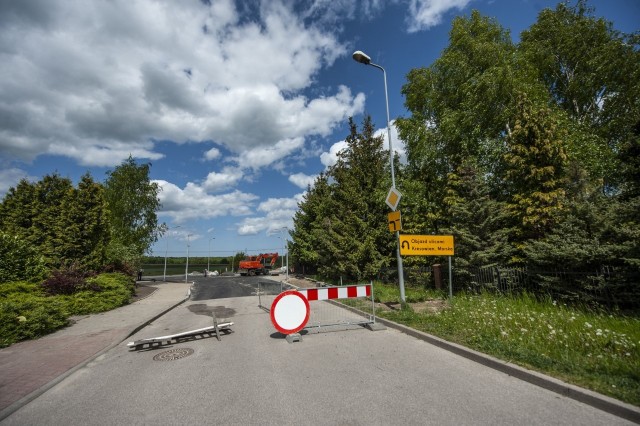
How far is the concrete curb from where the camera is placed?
3.37 meters

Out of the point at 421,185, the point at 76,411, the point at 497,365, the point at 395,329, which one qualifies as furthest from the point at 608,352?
the point at 421,185

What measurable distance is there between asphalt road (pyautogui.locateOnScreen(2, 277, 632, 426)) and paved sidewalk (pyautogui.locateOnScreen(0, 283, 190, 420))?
0.27 metres

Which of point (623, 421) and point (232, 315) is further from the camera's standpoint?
point (232, 315)

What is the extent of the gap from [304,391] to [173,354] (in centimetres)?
389

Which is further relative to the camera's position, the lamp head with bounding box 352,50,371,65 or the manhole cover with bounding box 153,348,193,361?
the lamp head with bounding box 352,50,371,65

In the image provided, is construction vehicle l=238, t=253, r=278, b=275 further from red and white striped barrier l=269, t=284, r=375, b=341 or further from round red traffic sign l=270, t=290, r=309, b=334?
round red traffic sign l=270, t=290, r=309, b=334

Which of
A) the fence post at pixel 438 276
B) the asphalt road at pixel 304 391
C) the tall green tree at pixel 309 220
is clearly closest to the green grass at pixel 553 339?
the asphalt road at pixel 304 391

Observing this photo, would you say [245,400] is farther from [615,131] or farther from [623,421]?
[615,131]

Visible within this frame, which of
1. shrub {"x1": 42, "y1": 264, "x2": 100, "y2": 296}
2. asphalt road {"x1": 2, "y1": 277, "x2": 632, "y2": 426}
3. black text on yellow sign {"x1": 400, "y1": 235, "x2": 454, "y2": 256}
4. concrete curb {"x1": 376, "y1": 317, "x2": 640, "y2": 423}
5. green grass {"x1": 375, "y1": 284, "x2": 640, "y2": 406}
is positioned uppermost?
black text on yellow sign {"x1": 400, "y1": 235, "x2": 454, "y2": 256}

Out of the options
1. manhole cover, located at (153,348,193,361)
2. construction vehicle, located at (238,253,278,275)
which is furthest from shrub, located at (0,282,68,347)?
construction vehicle, located at (238,253,278,275)

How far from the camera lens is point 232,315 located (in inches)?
484

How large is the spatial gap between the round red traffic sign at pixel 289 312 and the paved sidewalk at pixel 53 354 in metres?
4.01

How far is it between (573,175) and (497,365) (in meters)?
11.2

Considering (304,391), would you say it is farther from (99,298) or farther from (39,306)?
(99,298)
